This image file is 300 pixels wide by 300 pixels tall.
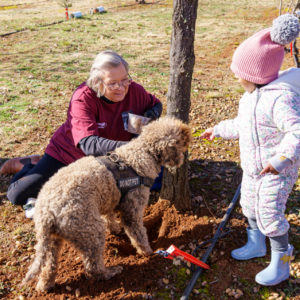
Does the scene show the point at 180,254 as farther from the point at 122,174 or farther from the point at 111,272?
the point at 122,174

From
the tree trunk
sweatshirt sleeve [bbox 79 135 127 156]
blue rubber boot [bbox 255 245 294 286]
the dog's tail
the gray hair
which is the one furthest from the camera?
the gray hair

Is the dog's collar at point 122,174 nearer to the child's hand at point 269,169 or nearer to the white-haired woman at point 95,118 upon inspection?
the white-haired woman at point 95,118

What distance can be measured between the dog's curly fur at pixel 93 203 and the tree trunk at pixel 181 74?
1.58ft

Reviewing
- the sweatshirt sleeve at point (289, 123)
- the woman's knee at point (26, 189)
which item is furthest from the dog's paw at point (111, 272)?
the sweatshirt sleeve at point (289, 123)

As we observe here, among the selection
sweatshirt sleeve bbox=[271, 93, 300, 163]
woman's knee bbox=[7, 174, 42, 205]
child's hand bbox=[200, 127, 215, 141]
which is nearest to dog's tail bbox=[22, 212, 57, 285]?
woman's knee bbox=[7, 174, 42, 205]

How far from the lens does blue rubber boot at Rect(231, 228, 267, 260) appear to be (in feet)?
10.4

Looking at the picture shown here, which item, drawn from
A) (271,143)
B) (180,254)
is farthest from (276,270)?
(271,143)

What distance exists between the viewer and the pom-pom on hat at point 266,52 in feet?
7.43

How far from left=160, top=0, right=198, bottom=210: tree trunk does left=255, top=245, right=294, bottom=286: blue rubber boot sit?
4.09 feet

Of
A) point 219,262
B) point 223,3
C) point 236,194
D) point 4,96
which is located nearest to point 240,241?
point 219,262

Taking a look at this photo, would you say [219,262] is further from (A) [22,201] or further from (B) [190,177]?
(A) [22,201]

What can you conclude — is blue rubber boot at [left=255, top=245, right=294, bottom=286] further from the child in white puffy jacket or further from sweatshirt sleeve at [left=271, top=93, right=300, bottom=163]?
sweatshirt sleeve at [left=271, top=93, right=300, bottom=163]

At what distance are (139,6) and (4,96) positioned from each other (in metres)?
18.7

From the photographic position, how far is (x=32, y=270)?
8.50ft
